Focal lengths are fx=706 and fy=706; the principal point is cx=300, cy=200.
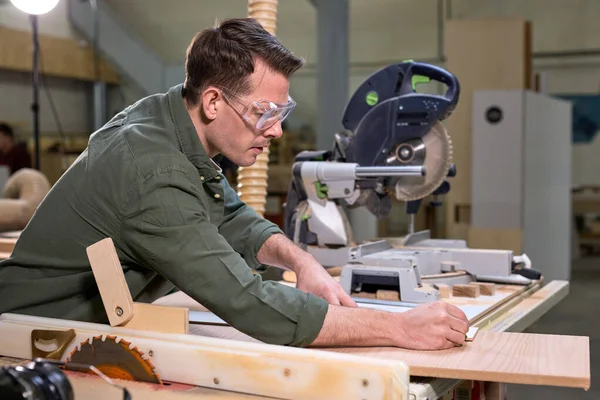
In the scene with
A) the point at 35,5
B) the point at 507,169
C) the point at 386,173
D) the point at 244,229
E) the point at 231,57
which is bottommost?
the point at 244,229

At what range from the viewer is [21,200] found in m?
3.66

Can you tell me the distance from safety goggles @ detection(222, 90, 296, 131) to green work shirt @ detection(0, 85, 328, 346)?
0.36 feet

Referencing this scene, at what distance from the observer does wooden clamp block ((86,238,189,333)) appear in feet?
4.25

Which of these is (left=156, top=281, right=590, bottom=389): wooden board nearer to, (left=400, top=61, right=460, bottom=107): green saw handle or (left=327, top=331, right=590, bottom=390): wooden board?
(left=327, top=331, right=590, bottom=390): wooden board

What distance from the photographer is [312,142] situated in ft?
29.9

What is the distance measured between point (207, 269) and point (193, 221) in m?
0.10

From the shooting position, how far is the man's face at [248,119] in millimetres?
1455

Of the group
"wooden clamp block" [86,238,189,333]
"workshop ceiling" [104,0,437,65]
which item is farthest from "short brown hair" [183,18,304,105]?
"workshop ceiling" [104,0,437,65]

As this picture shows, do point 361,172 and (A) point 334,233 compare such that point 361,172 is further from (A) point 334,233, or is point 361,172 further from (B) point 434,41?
(B) point 434,41

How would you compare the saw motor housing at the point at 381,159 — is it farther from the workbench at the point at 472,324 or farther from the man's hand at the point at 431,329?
A: the man's hand at the point at 431,329

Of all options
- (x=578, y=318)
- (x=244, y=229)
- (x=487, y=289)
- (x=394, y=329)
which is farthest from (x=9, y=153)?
(x=394, y=329)

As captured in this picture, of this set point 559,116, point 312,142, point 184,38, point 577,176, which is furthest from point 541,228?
point 184,38

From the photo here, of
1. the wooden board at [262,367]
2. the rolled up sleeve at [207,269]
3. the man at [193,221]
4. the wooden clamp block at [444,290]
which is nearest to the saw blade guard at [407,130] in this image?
the wooden clamp block at [444,290]

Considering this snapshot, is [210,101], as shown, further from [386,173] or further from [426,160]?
[426,160]
